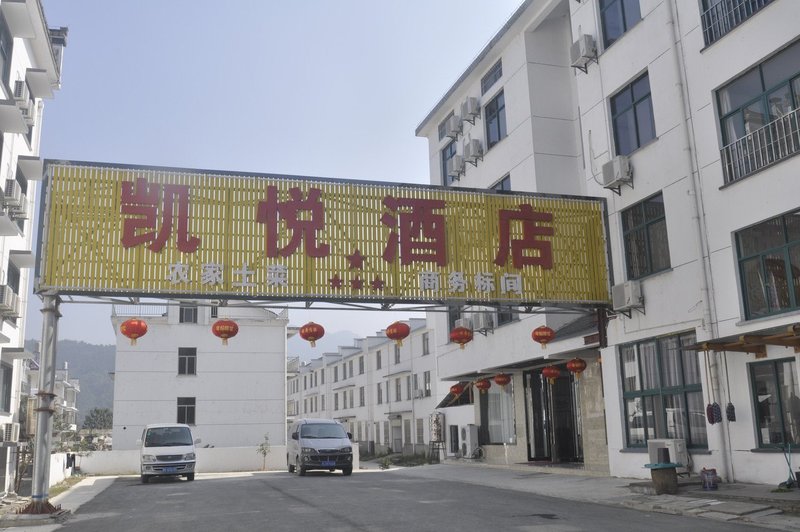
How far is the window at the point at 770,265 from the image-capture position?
Result: 43.2 feet

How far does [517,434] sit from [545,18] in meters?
13.8

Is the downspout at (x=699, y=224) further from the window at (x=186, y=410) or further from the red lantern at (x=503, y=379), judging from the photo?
the window at (x=186, y=410)

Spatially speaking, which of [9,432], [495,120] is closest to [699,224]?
[495,120]

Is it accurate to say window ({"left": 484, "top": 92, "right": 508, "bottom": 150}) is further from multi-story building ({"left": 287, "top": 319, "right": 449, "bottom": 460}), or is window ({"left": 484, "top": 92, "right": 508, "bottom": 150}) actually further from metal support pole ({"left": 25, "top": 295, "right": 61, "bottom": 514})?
multi-story building ({"left": 287, "top": 319, "right": 449, "bottom": 460})

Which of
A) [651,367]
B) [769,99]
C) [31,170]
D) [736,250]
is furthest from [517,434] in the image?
[31,170]

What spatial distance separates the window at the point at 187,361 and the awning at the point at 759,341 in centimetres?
3102

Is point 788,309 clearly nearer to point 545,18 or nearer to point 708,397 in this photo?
point 708,397

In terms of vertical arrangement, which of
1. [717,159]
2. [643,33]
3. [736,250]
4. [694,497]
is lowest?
[694,497]

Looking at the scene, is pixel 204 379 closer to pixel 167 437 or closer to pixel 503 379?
pixel 167 437

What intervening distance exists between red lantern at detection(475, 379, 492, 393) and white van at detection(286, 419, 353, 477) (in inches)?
211

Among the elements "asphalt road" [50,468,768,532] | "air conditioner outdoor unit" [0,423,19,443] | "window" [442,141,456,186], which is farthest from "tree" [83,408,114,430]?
"asphalt road" [50,468,768,532]

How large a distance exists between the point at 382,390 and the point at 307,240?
44.3 meters

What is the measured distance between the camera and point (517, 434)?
2562 cm

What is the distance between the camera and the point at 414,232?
678 inches
